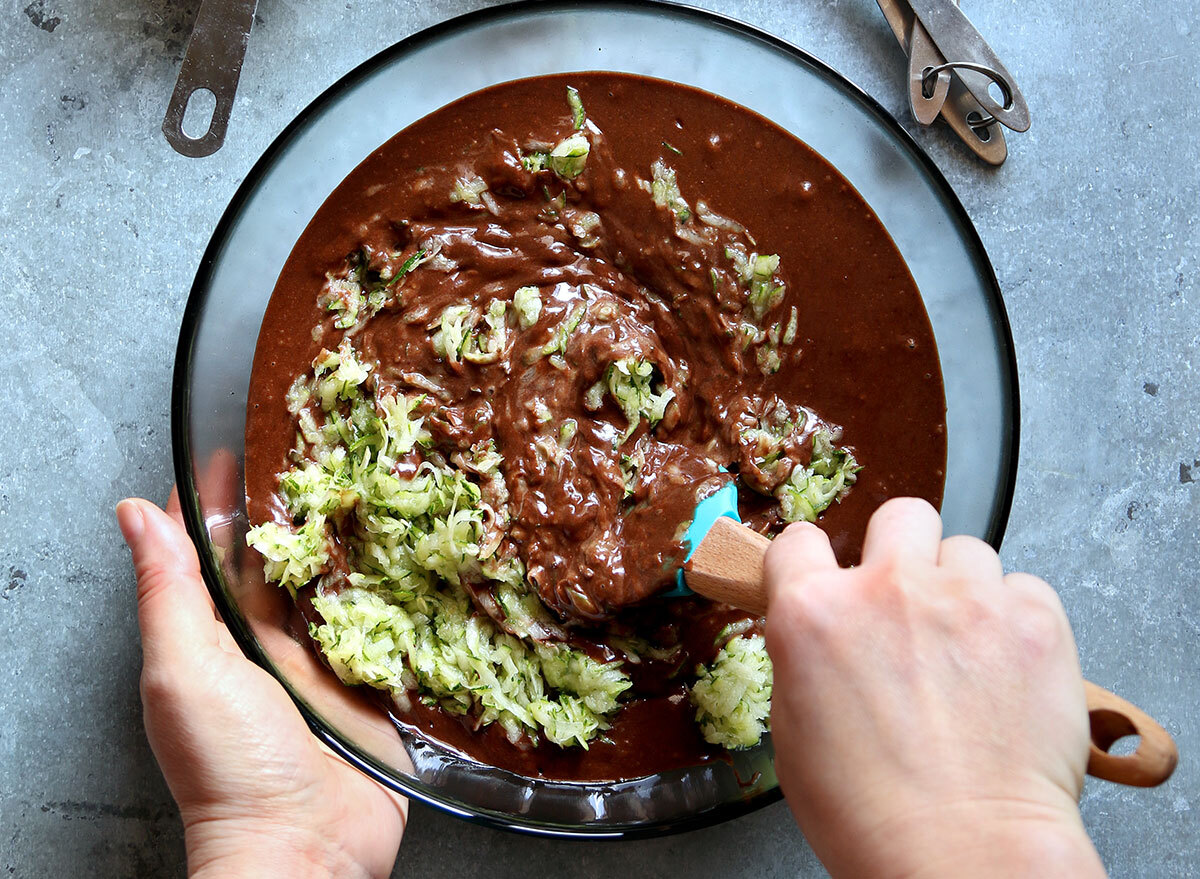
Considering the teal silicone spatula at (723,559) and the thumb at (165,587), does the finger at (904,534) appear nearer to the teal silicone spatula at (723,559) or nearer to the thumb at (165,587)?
the teal silicone spatula at (723,559)

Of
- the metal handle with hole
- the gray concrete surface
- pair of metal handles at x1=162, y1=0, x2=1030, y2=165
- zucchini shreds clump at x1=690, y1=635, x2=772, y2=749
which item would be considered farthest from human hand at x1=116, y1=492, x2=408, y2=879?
the metal handle with hole

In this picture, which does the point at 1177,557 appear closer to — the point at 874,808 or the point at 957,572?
the point at 957,572

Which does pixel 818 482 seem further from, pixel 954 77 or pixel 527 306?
pixel 954 77

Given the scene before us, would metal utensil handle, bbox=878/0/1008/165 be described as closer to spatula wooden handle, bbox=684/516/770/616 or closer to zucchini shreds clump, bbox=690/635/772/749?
spatula wooden handle, bbox=684/516/770/616

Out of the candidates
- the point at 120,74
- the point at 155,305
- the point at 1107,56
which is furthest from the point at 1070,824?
the point at 120,74

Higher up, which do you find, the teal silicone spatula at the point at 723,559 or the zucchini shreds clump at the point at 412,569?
the teal silicone spatula at the point at 723,559

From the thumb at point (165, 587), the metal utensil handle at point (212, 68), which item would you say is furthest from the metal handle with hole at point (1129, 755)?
the metal utensil handle at point (212, 68)
